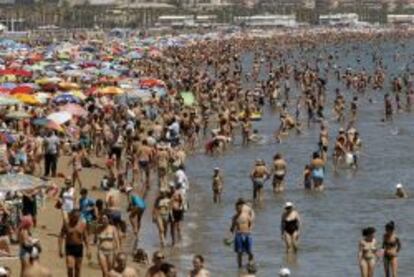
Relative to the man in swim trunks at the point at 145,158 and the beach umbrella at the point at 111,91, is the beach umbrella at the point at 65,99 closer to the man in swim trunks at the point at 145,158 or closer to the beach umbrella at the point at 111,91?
the beach umbrella at the point at 111,91

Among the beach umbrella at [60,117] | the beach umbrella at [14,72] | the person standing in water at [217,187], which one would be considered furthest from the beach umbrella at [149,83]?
the person standing in water at [217,187]

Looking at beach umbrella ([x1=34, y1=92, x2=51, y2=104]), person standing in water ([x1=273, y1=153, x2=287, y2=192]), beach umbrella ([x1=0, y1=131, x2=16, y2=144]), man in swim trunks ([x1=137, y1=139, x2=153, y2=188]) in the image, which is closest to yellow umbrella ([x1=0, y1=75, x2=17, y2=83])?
beach umbrella ([x1=34, y1=92, x2=51, y2=104])

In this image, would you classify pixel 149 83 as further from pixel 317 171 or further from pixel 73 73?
pixel 317 171

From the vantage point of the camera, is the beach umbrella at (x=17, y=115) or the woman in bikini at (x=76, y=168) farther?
the beach umbrella at (x=17, y=115)

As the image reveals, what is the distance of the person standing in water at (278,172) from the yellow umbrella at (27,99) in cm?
876

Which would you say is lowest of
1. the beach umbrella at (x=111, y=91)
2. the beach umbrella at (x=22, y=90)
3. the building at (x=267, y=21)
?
the building at (x=267, y=21)

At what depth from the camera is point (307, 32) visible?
150000 millimetres

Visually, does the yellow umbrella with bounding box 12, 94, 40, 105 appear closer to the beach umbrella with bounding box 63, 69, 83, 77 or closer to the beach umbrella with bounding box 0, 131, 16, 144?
the beach umbrella with bounding box 0, 131, 16, 144

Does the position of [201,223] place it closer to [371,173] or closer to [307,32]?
[371,173]

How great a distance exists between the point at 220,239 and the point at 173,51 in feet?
232

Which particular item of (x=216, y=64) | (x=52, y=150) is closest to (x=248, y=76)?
(x=216, y=64)

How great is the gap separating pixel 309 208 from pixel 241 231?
609 centimetres

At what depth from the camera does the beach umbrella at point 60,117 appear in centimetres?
2705

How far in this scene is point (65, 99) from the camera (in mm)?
32875
